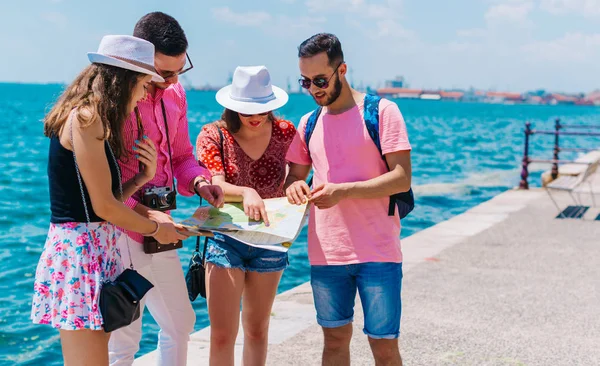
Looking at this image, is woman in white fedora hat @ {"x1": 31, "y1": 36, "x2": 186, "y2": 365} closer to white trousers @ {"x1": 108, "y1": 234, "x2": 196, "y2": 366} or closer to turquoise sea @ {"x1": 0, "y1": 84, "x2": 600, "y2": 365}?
turquoise sea @ {"x1": 0, "y1": 84, "x2": 600, "y2": 365}

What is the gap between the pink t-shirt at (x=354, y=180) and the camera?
357cm

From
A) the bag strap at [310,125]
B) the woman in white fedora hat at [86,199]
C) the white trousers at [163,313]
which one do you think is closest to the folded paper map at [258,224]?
the white trousers at [163,313]

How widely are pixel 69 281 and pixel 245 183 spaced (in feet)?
4.00

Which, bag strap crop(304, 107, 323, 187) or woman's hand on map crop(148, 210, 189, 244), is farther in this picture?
bag strap crop(304, 107, 323, 187)

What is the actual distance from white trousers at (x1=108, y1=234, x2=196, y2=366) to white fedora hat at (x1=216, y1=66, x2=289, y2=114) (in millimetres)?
814

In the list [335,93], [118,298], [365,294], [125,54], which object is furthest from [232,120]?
[118,298]

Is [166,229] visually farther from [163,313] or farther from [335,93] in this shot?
[335,93]

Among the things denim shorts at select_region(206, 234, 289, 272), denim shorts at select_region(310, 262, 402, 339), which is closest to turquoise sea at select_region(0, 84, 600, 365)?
denim shorts at select_region(206, 234, 289, 272)

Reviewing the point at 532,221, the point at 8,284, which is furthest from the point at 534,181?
the point at 8,284

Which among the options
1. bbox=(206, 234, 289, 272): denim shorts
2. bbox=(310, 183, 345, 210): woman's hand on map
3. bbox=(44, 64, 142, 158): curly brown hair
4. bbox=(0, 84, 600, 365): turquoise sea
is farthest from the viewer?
bbox=(0, 84, 600, 365): turquoise sea

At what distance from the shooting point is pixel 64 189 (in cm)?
290

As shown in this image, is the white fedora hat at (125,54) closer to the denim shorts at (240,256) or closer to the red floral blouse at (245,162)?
the red floral blouse at (245,162)

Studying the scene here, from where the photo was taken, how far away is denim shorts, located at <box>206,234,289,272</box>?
374 centimetres

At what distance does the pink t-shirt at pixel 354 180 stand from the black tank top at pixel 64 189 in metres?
1.16
